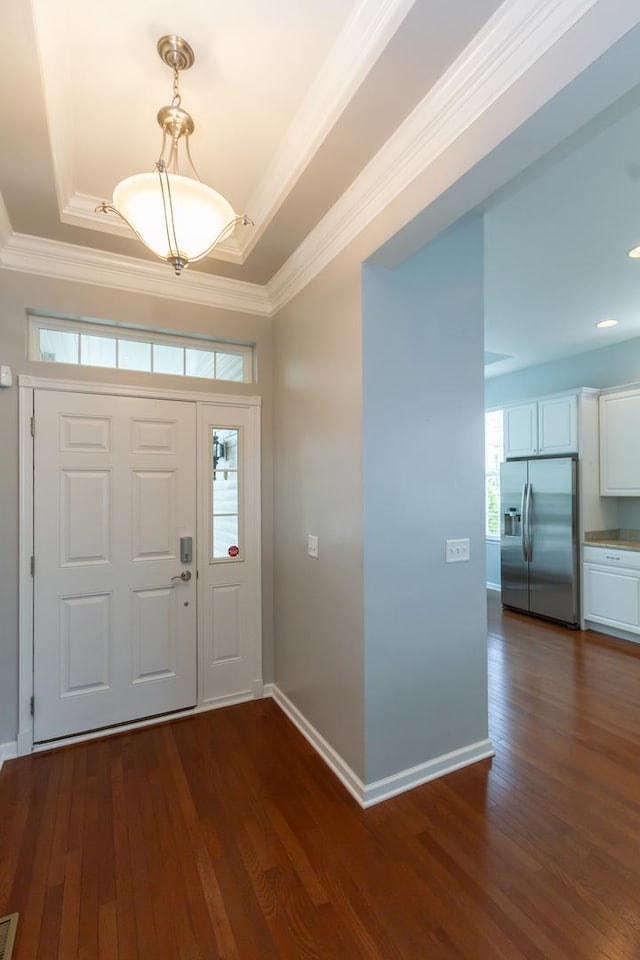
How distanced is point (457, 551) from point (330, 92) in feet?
6.85

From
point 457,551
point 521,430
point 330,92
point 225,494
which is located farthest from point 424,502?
point 521,430

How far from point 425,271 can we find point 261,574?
2.21 m

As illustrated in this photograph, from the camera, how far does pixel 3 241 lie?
2377 millimetres

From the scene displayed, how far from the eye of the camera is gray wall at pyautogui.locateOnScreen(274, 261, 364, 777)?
7.06 ft

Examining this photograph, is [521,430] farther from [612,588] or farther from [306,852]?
[306,852]

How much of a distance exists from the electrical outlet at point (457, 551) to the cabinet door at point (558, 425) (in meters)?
3.06

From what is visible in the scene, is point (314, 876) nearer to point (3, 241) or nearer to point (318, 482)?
point (318, 482)

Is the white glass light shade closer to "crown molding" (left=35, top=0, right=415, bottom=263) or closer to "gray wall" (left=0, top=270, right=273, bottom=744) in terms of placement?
"crown molding" (left=35, top=0, right=415, bottom=263)

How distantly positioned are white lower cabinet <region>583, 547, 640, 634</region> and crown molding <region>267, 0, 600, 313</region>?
398cm

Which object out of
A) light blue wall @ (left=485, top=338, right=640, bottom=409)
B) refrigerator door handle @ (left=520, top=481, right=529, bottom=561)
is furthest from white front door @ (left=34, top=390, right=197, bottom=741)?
light blue wall @ (left=485, top=338, right=640, bottom=409)

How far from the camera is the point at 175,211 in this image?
149 centimetres

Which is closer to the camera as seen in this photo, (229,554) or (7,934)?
(7,934)

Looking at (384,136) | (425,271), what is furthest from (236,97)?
(425,271)

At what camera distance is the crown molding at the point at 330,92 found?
136 cm
